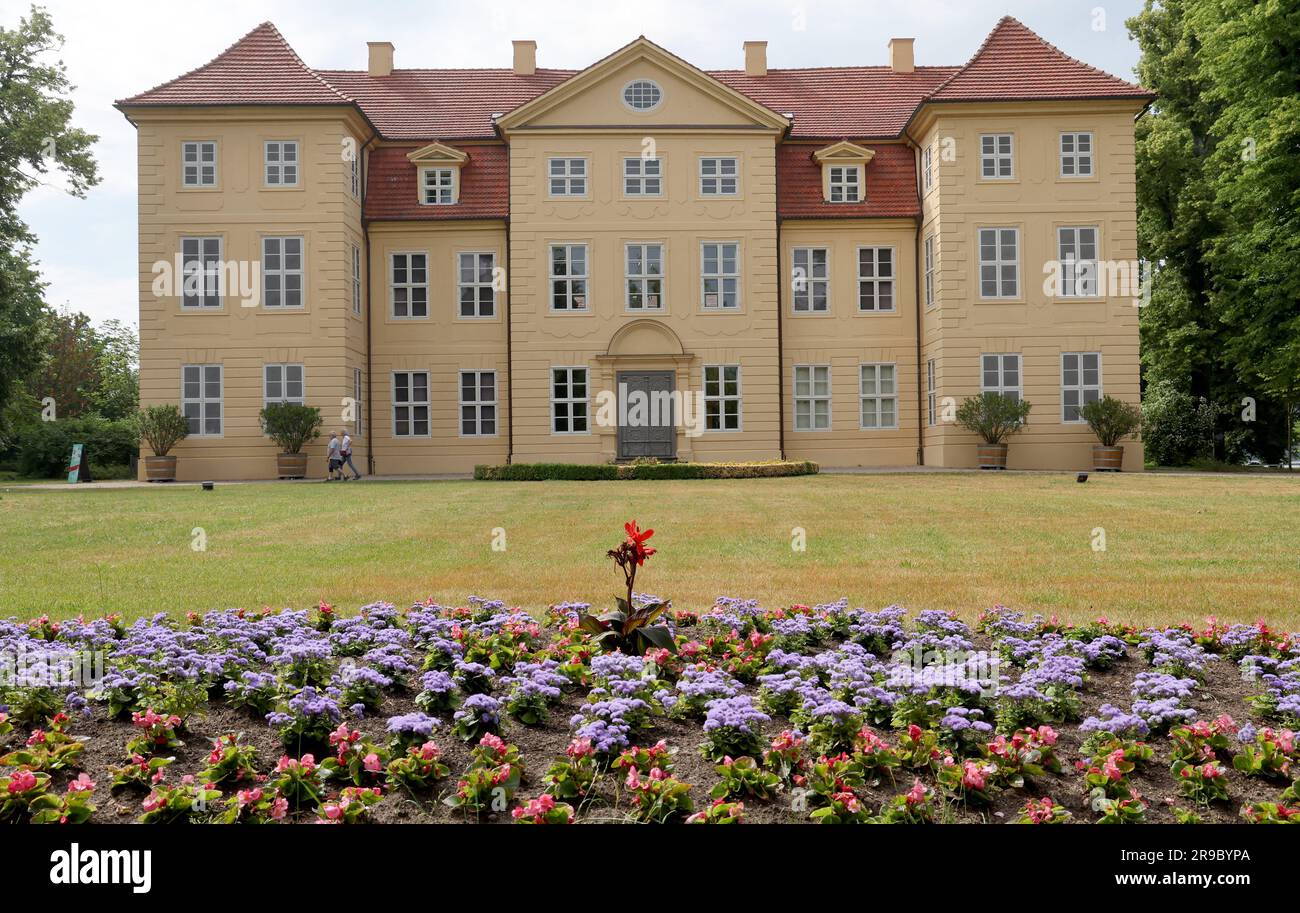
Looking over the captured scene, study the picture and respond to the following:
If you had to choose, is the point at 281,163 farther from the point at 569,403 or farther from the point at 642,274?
the point at 642,274

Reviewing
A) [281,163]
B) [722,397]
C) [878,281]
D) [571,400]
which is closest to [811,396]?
[722,397]

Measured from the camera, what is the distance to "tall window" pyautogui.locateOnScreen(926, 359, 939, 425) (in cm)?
3179

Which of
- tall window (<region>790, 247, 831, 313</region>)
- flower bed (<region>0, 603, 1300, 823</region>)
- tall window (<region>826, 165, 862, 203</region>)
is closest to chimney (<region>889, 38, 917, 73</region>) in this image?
tall window (<region>826, 165, 862, 203</region>)

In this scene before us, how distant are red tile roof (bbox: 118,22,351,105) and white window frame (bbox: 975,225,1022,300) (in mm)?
18728

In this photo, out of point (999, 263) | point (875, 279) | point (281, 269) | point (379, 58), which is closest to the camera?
point (281, 269)

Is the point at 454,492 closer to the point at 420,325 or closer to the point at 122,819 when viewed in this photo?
the point at 420,325

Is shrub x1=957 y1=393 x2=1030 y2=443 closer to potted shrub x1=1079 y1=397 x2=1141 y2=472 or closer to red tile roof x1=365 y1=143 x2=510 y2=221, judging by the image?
potted shrub x1=1079 y1=397 x2=1141 y2=472

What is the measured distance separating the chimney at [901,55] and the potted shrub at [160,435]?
26.7 m

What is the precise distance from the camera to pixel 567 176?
32.1 metres

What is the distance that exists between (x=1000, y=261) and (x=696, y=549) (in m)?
22.1
